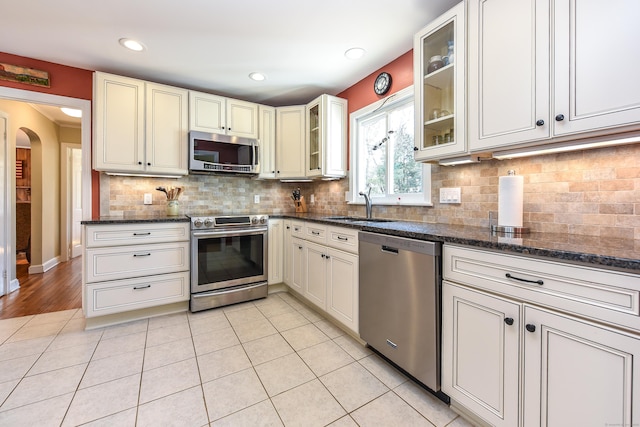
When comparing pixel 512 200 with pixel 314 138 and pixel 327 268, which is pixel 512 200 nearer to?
pixel 327 268

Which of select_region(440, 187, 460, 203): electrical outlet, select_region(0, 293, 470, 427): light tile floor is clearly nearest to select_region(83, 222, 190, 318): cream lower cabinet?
select_region(0, 293, 470, 427): light tile floor

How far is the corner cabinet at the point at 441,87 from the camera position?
1.63 meters

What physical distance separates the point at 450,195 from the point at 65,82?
366 cm

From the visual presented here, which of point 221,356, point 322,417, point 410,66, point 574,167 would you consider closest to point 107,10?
point 410,66

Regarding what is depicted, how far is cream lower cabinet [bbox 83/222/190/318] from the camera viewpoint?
2252 mm

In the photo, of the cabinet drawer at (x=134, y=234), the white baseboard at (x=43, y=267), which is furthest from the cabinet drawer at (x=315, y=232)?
the white baseboard at (x=43, y=267)

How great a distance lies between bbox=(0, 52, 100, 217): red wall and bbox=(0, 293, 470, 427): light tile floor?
130 centimetres

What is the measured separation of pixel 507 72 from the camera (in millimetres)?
1415

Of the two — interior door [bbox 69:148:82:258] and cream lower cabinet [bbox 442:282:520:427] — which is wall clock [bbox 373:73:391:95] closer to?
cream lower cabinet [bbox 442:282:520:427]

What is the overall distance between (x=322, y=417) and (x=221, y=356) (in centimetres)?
87

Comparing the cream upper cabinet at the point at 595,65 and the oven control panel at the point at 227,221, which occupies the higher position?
the cream upper cabinet at the point at 595,65

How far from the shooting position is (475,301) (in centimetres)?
125

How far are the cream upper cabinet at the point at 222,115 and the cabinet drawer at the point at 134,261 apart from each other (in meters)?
1.32

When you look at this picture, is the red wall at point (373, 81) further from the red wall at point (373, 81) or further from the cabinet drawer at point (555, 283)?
the cabinet drawer at point (555, 283)
